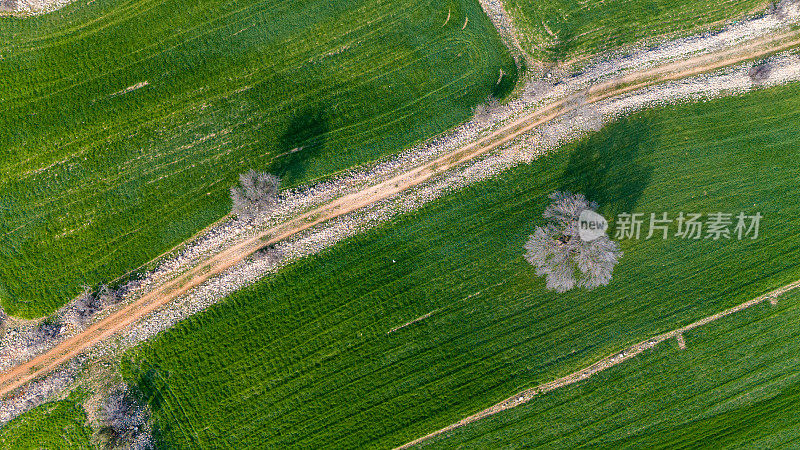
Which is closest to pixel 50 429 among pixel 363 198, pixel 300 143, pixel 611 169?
pixel 300 143

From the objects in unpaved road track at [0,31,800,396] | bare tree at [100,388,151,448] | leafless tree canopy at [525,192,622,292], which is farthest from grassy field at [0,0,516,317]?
leafless tree canopy at [525,192,622,292]

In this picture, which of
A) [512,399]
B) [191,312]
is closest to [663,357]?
[512,399]

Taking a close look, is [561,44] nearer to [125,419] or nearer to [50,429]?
[125,419]

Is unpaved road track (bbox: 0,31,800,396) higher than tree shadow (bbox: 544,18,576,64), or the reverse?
tree shadow (bbox: 544,18,576,64)

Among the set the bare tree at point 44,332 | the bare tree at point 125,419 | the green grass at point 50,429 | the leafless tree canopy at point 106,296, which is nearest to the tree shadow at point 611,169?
the leafless tree canopy at point 106,296

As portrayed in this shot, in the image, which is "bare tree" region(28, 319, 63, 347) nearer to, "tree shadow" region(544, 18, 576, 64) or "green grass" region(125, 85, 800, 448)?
"green grass" region(125, 85, 800, 448)
